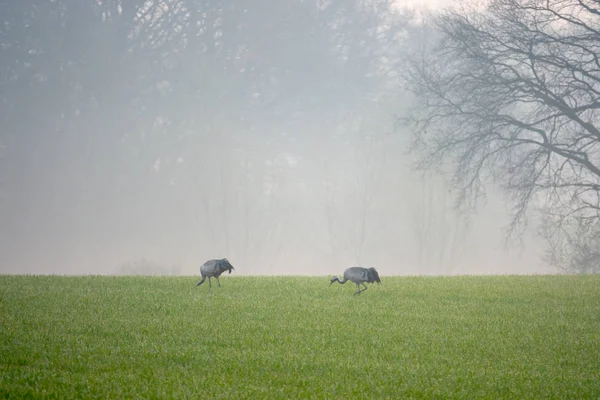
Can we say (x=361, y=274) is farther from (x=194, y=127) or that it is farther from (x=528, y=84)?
(x=194, y=127)

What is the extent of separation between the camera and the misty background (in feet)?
180

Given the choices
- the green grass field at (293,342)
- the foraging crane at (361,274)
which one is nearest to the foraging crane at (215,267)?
the green grass field at (293,342)

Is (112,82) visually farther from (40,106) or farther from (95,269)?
(95,269)

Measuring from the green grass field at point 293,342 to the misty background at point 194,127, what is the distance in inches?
1510

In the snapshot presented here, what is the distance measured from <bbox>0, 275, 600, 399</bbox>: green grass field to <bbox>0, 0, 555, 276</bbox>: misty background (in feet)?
126

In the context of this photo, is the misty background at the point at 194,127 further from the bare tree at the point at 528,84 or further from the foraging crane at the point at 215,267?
the foraging crane at the point at 215,267

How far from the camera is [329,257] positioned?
6194 cm

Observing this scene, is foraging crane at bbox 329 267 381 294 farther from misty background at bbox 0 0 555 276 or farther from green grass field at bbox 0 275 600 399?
misty background at bbox 0 0 555 276

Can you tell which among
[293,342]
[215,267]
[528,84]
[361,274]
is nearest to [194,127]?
[528,84]

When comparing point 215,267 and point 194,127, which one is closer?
point 215,267

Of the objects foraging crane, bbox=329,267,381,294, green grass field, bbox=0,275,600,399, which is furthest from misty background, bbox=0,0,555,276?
foraging crane, bbox=329,267,381,294

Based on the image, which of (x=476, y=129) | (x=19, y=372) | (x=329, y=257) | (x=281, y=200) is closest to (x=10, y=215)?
(x=281, y=200)

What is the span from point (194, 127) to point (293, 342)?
46.4 metres

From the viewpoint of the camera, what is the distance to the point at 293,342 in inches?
456
